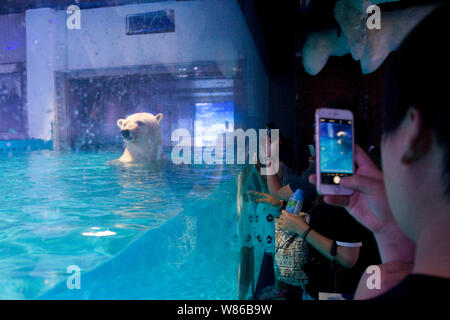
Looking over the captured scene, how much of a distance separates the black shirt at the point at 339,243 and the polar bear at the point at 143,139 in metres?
3.46

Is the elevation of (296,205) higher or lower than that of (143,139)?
lower

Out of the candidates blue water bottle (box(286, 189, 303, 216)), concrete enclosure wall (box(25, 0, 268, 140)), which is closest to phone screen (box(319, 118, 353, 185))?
blue water bottle (box(286, 189, 303, 216))

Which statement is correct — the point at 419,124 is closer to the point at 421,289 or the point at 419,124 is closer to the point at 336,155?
the point at 421,289

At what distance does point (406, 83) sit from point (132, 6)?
610 cm

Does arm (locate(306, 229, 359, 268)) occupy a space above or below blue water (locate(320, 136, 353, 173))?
below

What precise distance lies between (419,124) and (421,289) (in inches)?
7.7

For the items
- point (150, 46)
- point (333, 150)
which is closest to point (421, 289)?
point (333, 150)

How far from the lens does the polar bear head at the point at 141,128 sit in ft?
13.4

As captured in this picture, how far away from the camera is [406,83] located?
13.8 inches

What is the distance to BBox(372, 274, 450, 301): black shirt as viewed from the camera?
0.30 meters

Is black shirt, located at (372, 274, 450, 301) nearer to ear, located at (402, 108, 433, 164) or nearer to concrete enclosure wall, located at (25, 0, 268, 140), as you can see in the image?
ear, located at (402, 108, 433, 164)

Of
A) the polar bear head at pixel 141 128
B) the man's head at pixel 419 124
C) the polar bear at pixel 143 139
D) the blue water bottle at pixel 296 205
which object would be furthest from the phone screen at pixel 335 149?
the polar bear at pixel 143 139

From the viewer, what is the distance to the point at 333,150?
2.18 feet

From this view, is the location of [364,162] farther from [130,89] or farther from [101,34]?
[130,89]
